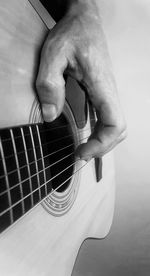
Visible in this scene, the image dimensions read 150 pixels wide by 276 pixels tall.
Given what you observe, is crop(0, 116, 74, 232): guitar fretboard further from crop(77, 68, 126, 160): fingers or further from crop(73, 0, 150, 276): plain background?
crop(73, 0, 150, 276): plain background

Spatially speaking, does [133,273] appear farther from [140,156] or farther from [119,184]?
[140,156]

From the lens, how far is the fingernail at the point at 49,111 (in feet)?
2.18

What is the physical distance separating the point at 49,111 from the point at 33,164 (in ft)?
0.36

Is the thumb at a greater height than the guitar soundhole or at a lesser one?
greater

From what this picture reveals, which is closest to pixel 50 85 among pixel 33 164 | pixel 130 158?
pixel 33 164

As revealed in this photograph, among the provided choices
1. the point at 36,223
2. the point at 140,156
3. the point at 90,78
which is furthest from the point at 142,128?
the point at 36,223

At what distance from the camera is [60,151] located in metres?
0.76

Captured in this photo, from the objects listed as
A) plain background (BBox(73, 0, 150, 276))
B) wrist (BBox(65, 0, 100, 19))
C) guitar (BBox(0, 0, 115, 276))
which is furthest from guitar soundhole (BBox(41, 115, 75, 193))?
plain background (BBox(73, 0, 150, 276))

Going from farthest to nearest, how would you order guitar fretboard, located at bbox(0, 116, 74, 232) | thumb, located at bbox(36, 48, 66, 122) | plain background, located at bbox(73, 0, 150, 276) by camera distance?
plain background, located at bbox(73, 0, 150, 276), thumb, located at bbox(36, 48, 66, 122), guitar fretboard, located at bbox(0, 116, 74, 232)

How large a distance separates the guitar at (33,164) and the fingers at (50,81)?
0.01 metres

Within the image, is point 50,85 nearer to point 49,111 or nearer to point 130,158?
point 49,111

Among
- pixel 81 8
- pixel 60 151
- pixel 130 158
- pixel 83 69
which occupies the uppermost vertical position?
pixel 81 8

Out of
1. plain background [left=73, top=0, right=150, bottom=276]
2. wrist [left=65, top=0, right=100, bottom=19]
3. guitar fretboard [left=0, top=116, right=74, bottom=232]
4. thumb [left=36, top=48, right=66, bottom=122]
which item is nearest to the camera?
guitar fretboard [left=0, top=116, right=74, bottom=232]

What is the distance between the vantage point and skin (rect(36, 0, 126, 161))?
2.16 feet
